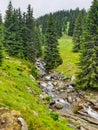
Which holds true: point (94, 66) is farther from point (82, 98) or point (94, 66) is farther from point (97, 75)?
point (82, 98)

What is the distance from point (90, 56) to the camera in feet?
159

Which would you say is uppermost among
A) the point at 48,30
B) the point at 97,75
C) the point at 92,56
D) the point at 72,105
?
the point at 48,30

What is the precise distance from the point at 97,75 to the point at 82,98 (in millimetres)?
5870

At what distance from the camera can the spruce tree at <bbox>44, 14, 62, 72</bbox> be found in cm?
6612

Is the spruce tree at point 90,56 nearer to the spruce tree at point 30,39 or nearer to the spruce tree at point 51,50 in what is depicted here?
the spruce tree at point 51,50

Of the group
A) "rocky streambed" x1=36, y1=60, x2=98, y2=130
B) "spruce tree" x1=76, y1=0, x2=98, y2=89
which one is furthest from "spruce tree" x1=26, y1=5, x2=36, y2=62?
"spruce tree" x1=76, y1=0, x2=98, y2=89

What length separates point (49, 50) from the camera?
66750 mm

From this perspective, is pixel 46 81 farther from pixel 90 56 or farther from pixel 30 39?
pixel 30 39

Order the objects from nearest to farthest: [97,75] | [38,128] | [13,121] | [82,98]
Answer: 1. [13,121]
2. [38,128]
3. [82,98]
4. [97,75]

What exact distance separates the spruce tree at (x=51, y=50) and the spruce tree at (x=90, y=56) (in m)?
17.0

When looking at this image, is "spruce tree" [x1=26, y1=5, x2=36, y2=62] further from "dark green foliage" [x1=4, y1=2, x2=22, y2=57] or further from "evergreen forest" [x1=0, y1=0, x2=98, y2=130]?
"dark green foliage" [x1=4, y1=2, x2=22, y2=57]

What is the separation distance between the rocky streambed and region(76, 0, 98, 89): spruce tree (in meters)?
2.12

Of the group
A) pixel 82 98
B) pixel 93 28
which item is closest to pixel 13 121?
pixel 82 98

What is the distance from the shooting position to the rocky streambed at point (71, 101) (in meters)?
31.1
